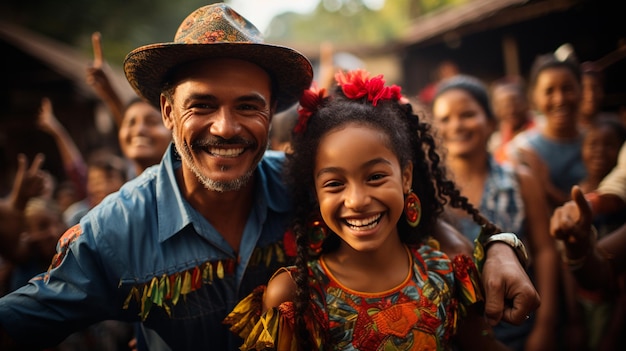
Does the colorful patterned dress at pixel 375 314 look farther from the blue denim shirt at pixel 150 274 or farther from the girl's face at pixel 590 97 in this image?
the girl's face at pixel 590 97

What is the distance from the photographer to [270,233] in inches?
93.3

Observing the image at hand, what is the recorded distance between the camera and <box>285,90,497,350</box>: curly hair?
200 cm

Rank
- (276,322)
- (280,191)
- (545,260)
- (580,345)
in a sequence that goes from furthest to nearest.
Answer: (580,345) < (545,260) < (280,191) < (276,322)

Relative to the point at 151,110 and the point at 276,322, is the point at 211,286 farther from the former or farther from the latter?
the point at 151,110

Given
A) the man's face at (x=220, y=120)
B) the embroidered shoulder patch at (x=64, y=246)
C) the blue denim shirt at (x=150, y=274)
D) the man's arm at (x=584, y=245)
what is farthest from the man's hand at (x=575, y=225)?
the embroidered shoulder patch at (x=64, y=246)

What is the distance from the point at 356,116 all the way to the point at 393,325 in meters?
0.93

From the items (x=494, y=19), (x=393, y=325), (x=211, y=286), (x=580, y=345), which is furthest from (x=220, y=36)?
(x=494, y=19)

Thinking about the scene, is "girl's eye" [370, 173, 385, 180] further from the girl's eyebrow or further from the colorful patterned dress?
the colorful patterned dress

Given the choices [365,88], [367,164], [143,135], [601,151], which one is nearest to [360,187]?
[367,164]

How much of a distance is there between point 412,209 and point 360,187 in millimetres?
360

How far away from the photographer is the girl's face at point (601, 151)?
11.2ft

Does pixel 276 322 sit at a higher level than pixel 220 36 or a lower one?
lower

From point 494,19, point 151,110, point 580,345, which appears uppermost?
point 494,19

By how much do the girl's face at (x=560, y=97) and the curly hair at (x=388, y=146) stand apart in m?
2.23
